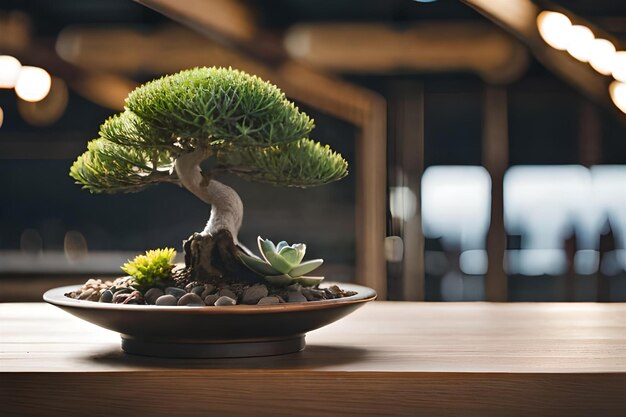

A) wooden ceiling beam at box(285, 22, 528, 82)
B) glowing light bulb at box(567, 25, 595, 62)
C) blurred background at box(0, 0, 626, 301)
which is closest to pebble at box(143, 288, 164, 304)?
glowing light bulb at box(567, 25, 595, 62)

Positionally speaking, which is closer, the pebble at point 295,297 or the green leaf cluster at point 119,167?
the pebble at point 295,297

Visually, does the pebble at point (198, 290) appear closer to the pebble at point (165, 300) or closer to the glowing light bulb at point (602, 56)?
the pebble at point (165, 300)

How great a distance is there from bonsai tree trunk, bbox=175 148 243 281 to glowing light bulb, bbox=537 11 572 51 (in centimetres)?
217

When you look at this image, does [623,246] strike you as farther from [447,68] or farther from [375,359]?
[375,359]

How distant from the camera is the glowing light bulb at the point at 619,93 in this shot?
3.05 m

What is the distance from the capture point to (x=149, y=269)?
1124mm

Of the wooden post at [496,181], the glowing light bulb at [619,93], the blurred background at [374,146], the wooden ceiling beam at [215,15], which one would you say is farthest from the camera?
the wooden post at [496,181]

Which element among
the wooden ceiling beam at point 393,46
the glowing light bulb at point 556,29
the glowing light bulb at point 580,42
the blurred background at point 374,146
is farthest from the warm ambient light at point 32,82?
the glowing light bulb at point 580,42

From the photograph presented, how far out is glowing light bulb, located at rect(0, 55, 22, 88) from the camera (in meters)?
4.52

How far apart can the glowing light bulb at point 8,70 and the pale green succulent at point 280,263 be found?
3883 mm

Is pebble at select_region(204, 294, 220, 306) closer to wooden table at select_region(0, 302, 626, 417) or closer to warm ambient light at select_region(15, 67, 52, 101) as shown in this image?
wooden table at select_region(0, 302, 626, 417)

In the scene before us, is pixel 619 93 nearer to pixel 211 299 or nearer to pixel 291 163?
pixel 291 163

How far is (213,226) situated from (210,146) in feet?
0.49

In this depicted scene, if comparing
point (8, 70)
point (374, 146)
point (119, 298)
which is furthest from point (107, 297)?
point (374, 146)
